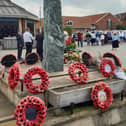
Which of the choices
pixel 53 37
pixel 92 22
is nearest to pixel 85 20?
pixel 92 22

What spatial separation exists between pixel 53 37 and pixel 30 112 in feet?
10.6

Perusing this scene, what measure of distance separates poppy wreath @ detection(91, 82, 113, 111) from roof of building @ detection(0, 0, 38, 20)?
654 inches

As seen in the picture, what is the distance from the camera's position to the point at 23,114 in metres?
2.91

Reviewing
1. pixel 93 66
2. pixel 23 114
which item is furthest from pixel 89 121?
pixel 93 66

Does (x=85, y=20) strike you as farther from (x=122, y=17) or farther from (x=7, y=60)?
(x=7, y=60)

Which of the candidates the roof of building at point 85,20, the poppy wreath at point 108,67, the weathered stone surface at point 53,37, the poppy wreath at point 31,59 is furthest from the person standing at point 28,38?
Result: the roof of building at point 85,20

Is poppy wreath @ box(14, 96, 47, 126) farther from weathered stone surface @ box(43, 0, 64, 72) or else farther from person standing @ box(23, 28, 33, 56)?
person standing @ box(23, 28, 33, 56)

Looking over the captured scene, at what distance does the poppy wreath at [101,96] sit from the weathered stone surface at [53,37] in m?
2.31

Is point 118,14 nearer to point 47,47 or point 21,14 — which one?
point 21,14

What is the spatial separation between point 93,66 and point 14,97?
3023 millimetres

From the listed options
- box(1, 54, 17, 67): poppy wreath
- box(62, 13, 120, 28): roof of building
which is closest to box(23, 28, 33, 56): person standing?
box(1, 54, 17, 67): poppy wreath

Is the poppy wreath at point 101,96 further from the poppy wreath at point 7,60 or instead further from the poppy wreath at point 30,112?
the poppy wreath at point 7,60

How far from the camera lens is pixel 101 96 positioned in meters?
3.84

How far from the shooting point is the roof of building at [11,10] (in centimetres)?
1905
